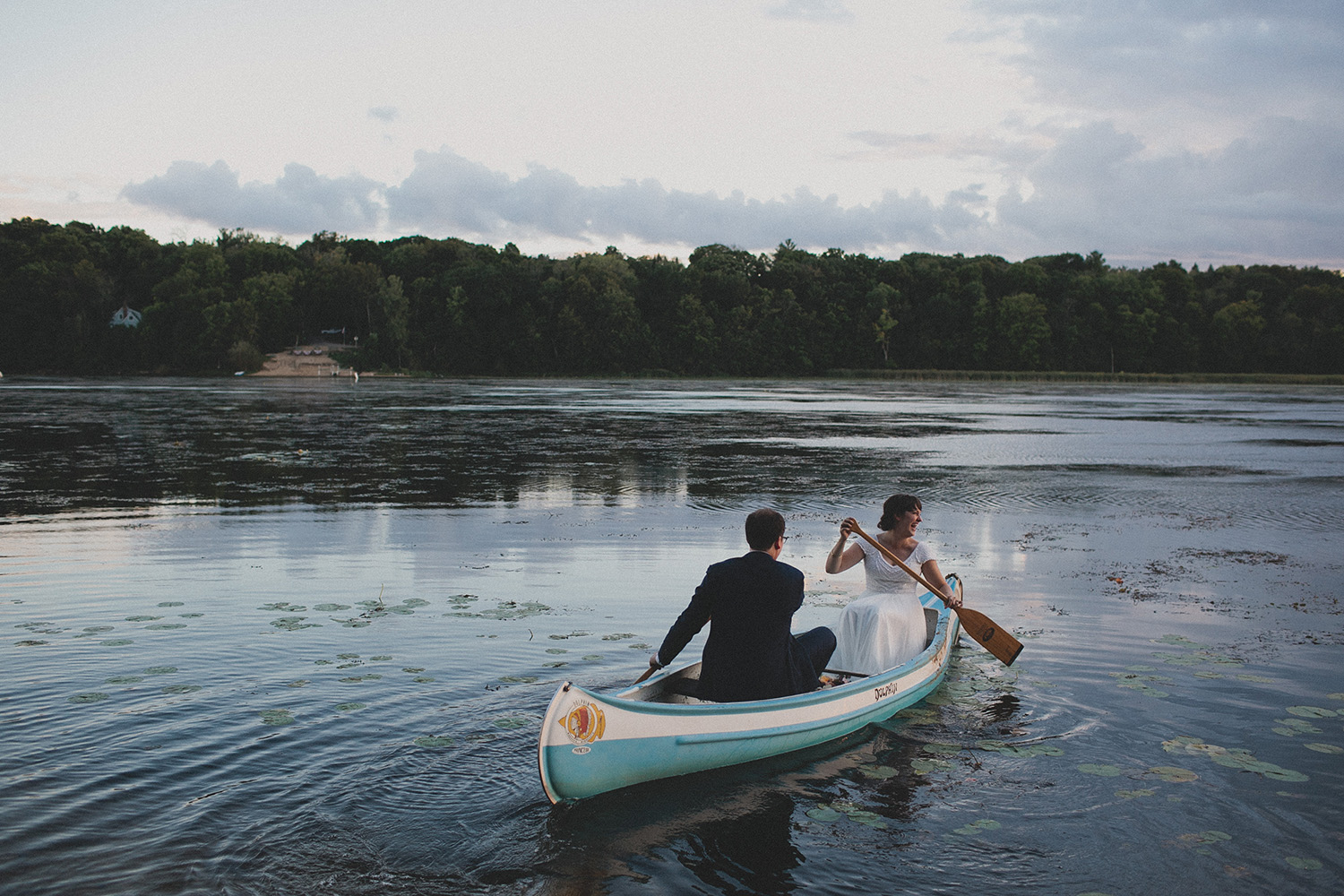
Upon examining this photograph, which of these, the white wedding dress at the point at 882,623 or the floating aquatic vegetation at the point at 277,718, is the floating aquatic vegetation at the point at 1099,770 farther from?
the floating aquatic vegetation at the point at 277,718

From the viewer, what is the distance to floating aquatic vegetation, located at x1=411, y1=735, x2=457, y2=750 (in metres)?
6.71

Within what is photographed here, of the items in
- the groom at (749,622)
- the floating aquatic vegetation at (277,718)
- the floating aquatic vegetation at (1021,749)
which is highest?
the groom at (749,622)

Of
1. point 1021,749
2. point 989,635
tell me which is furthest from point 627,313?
point 1021,749

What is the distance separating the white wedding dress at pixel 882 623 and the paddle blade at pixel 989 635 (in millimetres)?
505

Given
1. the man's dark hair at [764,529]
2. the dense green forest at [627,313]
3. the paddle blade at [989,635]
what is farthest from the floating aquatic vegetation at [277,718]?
the dense green forest at [627,313]

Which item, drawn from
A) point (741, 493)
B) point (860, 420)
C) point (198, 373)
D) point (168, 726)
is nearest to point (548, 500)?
point (741, 493)

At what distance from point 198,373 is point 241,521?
121m

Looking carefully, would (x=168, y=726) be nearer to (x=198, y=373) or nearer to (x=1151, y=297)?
(x=198, y=373)

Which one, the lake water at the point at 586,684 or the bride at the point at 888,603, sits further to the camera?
the bride at the point at 888,603

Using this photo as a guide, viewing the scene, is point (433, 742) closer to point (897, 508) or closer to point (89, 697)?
point (89, 697)

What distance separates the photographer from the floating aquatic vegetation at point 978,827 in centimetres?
582

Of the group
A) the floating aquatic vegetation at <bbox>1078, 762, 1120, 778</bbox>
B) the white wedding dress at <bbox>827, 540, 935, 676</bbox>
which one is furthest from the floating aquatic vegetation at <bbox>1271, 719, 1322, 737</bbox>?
the white wedding dress at <bbox>827, 540, 935, 676</bbox>

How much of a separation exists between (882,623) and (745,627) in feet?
6.39

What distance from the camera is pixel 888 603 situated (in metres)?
8.15
